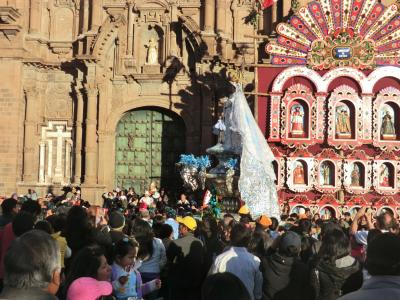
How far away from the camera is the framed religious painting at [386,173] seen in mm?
22109

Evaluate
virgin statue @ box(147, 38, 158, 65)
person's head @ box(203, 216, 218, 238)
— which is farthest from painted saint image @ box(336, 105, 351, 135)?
person's head @ box(203, 216, 218, 238)

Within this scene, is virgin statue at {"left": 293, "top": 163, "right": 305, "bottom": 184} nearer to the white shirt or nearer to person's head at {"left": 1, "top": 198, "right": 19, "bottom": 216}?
person's head at {"left": 1, "top": 198, "right": 19, "bottom": 216}

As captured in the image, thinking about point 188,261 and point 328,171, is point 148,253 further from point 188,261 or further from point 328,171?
point 328,171

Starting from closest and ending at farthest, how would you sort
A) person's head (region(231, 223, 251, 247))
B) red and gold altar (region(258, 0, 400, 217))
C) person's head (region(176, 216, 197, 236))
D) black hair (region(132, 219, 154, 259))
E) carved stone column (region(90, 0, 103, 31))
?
person's head (region(231, 223, 251, 247)) < black hair (region(132, 219, 154, 259)) < person's head (region(176, 216, 197, 236)) < red and gold altar (region(258, 0, 400, 217)) < carved stone column (region(90, 0, 103, 31))

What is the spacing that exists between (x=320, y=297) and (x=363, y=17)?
17.9 meters

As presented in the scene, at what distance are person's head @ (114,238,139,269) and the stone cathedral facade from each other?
17.4 meters

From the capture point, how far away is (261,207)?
17844 mm

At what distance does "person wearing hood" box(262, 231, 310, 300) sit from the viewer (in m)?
6.23

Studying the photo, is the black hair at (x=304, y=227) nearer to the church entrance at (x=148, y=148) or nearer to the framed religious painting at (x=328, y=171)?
the framed religious painting at (x=328, y=171)

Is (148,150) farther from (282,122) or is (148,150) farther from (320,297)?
(320,297)

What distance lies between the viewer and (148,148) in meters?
25.1

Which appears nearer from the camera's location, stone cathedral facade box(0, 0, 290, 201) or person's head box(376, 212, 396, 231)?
person's head box(376, 212, 396, 231)

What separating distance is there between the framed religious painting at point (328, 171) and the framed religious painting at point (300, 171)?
8.6 inches

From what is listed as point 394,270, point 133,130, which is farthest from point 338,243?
point 133,130
